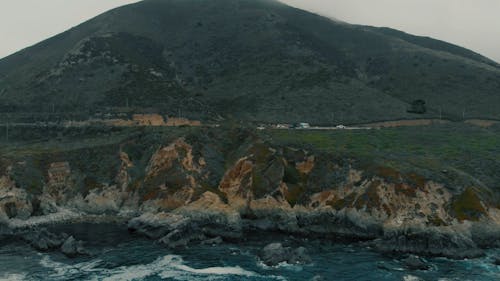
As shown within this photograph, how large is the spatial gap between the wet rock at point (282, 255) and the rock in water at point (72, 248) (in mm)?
23801

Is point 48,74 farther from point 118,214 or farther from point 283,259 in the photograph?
point 283,259

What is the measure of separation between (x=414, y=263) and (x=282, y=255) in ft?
52.8

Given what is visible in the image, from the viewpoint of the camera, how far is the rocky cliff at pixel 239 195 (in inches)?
2689

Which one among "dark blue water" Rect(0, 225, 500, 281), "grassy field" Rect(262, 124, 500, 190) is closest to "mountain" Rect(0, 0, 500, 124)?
"grassy field" Rect(262, 124, 500, 190)

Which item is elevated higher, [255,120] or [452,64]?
[452,64]

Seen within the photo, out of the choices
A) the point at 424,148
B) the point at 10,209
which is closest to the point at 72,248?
the point at 10,209

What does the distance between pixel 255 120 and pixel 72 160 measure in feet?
194

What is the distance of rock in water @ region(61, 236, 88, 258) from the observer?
205ft

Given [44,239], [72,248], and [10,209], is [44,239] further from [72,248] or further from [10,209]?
[10,209]

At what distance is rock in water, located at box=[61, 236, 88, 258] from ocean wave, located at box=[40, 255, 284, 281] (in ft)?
9.82

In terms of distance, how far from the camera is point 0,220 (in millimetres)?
72438

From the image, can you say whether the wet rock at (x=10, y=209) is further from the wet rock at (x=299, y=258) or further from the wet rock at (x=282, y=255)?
the wet rock at (x=299, y=258)

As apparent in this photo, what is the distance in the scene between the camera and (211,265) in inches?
2309

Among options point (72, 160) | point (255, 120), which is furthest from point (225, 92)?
point (72, 160)
